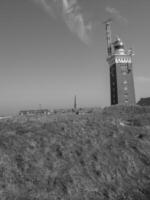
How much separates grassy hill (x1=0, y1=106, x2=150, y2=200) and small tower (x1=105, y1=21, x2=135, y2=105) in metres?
36.7

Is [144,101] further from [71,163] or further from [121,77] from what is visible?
[71,163]

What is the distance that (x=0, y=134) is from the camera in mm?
12812

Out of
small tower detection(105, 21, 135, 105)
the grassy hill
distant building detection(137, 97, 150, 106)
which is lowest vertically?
the grassy hill

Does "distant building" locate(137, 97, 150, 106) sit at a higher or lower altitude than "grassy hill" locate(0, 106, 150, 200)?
higher

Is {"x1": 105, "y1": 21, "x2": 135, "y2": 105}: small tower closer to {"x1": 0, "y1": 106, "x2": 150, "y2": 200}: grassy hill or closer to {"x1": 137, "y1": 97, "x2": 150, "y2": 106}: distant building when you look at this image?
{"x1": 137, "y1": 97, "x2": 150, "y2": 106}: distant building

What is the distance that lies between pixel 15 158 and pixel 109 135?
26.7ft

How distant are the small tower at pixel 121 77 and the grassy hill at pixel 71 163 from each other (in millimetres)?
36723

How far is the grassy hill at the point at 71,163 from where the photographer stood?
923 centimetres

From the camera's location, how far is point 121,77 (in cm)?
5250

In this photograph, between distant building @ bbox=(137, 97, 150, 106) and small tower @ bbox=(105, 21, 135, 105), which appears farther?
distant building @ bbox=(137, 97, 150, 106)

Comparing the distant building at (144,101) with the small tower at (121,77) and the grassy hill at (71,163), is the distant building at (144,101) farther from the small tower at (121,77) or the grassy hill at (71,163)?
the grassy hill at (71,163)

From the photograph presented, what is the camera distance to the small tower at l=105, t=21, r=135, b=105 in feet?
171

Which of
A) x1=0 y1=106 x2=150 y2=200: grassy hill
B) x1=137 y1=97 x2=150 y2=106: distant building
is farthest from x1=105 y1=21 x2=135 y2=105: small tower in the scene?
x1=0 y1=106 x2=150 y2=200: grassy hill

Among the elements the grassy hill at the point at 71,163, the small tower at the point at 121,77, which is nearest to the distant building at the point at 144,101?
the small tower at the point at 121,77
